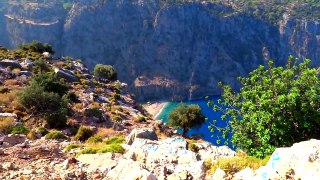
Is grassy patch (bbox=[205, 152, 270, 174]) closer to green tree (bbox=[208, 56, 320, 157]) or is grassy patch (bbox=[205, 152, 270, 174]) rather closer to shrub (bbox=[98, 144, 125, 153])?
green tree (bbox=[208, 56, 320, 157])

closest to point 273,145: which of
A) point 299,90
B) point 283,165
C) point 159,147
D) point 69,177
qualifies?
point 299,90

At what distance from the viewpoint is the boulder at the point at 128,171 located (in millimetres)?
13723

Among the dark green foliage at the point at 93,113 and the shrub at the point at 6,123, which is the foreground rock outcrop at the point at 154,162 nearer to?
the shrub at the point at 6,123

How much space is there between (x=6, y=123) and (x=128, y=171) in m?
18.7

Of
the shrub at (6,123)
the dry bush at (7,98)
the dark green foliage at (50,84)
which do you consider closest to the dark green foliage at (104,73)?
the dark green foliage at (50,84)

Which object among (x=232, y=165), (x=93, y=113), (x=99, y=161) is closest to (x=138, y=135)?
(x=99, y=161)

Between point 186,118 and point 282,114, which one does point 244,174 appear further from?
point 186,118

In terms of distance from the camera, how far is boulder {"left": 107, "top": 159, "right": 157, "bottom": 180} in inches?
540

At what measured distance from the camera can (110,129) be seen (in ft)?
119

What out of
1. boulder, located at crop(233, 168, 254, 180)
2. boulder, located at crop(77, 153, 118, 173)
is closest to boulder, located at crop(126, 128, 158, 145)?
boulder, located at crop(77, 153, 118, 173)

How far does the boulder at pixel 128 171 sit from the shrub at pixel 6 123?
16206mm

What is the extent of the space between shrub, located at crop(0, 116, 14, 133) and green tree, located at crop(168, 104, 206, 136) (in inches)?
1049

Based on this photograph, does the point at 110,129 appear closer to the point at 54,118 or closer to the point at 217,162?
the point at 54,118

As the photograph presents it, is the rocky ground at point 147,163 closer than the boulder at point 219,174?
Yes
